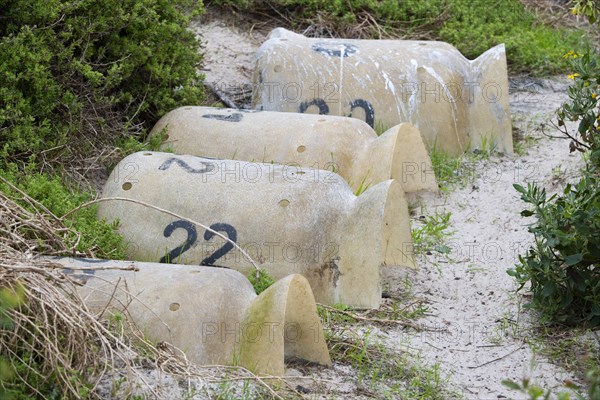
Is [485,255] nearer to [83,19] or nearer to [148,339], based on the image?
[148,339]

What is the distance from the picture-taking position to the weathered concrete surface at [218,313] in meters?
3.55

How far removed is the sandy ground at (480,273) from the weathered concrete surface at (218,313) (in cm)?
15

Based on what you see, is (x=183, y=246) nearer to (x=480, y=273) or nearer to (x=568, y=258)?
(x=480, y=273)

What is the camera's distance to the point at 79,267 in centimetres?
389

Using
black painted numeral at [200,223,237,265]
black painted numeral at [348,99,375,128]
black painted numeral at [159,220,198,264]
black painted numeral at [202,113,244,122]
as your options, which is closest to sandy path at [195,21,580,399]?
black painted numeral at [348,99,375,128]

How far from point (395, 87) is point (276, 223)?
195 cm

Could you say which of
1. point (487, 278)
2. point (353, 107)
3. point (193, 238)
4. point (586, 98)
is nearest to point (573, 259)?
point (487, 278)

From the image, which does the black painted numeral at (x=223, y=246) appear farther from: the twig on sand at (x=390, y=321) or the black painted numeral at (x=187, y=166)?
the twig on sand at (x=390, y=321)

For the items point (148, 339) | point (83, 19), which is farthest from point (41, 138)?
point (148, 339)

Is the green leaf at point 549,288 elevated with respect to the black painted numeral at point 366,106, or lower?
lower

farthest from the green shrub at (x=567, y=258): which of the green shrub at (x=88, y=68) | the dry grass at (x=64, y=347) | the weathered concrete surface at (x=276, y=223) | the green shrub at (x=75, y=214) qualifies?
the green shrub at (x=88, y=68)

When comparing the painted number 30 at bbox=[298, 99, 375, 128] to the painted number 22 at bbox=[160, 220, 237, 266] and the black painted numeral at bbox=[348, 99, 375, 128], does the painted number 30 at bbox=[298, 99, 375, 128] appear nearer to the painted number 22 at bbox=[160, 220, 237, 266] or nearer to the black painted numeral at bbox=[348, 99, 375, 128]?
the black painted numeral at bbox=[348, 99, 375, 128]

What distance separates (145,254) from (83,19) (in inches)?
58.3

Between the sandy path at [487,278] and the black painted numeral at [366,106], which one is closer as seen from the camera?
the sandy path at [487,278]
